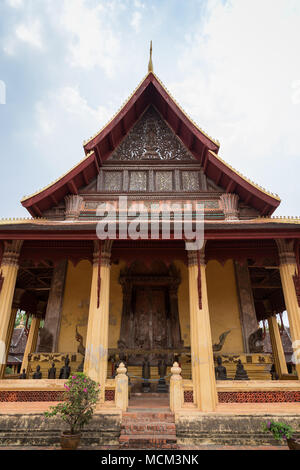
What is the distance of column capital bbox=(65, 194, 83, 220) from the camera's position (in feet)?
32.0

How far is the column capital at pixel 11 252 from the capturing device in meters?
7.06

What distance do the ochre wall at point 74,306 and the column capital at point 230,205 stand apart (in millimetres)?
5079

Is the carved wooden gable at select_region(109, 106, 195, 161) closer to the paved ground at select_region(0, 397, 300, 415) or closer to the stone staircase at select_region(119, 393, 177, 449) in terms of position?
the paved ground at select_region(0, 397, 300, 415)

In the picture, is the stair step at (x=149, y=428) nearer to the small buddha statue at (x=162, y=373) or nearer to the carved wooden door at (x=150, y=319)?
the small buddha statue at (x=162, y=373)

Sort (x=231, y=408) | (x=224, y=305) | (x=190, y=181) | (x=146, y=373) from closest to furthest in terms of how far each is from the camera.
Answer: (x=231, y=408)
(x=146, y=373)
(x=224, y=305)
(x=190, y=181)

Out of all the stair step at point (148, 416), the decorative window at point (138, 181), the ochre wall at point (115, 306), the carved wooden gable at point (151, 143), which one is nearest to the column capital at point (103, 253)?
the ochre wall at point (115, 306)

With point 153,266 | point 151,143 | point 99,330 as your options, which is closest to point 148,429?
point 99,330

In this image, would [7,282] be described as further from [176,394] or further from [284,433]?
[284,433]

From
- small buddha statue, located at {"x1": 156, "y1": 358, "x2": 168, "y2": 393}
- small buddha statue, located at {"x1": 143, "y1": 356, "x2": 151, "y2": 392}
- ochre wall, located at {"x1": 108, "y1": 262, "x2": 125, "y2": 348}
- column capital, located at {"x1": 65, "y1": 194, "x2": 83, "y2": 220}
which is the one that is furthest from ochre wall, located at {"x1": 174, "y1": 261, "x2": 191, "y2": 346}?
column capital, located at {"x1": 65, "y1": 194, "x2": 83, "y2": 220}

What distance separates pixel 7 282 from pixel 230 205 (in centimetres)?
718

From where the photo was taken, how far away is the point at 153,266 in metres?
10.1
